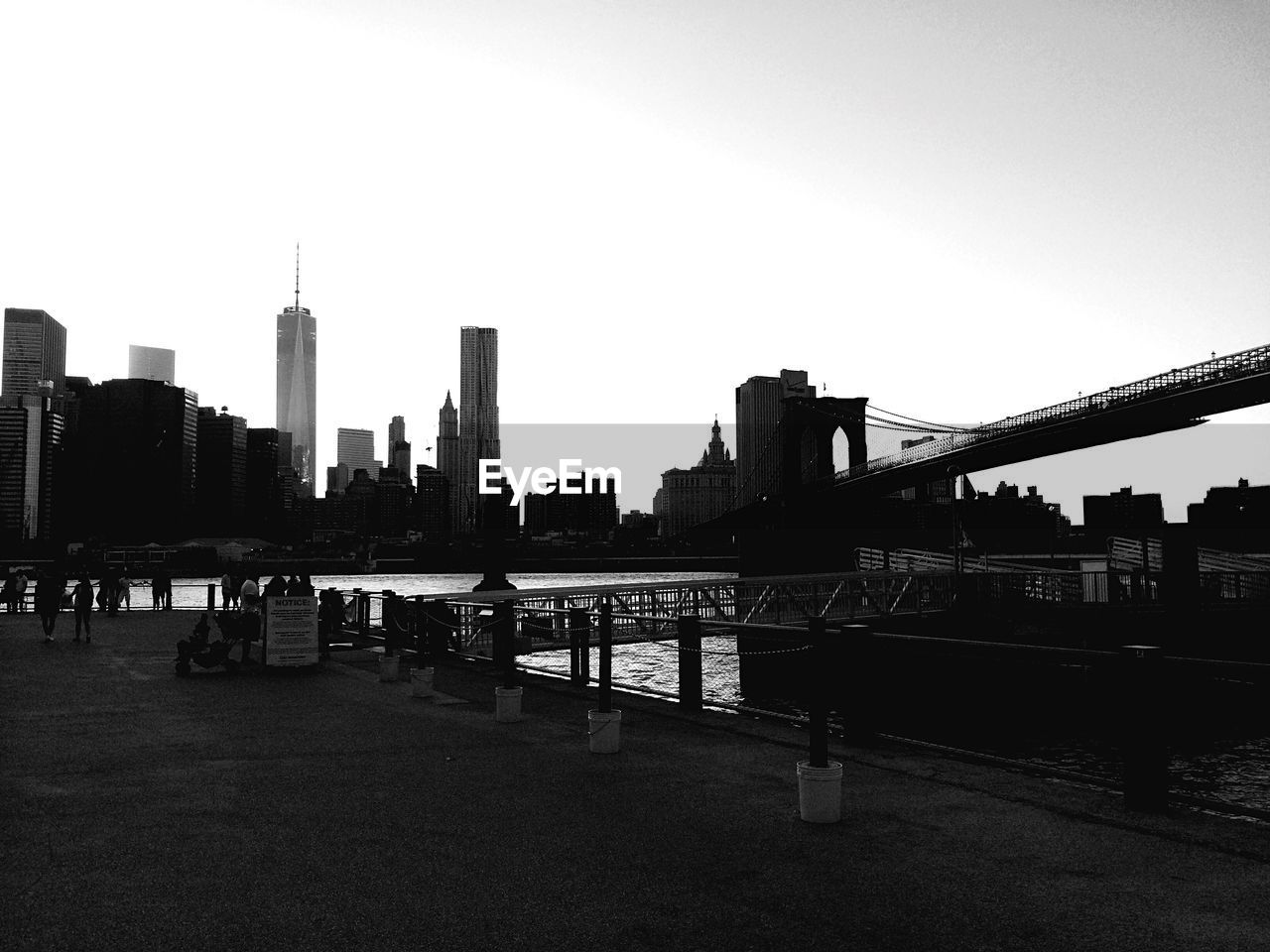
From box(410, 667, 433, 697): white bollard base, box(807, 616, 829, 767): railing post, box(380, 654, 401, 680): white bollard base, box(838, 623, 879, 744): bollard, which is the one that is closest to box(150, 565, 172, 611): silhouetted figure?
box(380, 654, 401, 680): white bollard base

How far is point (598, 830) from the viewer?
7102mm

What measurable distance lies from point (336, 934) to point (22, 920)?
5.83 feet

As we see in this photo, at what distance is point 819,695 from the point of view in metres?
7.76

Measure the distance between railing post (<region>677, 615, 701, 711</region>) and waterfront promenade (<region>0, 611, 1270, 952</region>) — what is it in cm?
116

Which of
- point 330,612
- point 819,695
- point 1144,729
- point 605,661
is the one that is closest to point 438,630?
point 330,612

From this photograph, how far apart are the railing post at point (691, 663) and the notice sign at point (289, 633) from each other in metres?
9.10

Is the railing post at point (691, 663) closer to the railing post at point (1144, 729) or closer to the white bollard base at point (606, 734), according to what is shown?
the white bollard base at point (606, 734)

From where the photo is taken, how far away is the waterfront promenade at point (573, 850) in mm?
5191

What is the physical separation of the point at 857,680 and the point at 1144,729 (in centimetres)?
253

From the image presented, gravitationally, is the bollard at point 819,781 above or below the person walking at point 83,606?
below

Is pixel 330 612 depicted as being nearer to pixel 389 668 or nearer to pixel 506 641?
pixel 389 668

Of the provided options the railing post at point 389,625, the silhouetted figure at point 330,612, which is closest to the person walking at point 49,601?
the silhouetted figure at point 330,612

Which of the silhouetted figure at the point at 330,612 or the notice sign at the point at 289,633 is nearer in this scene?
the notice sign at the point at 289,633

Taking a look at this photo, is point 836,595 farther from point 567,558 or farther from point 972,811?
point 567,558
